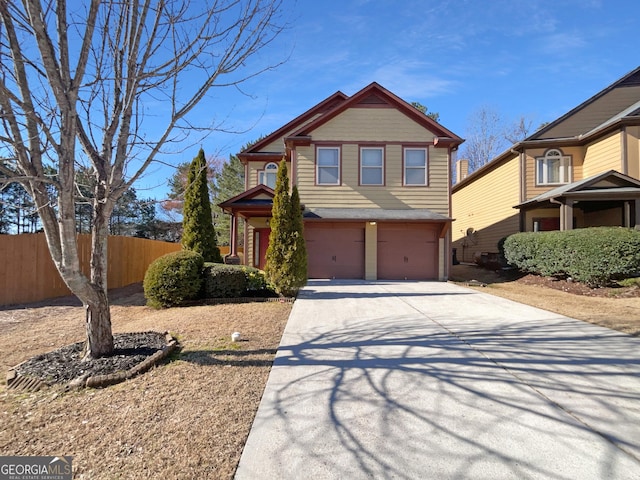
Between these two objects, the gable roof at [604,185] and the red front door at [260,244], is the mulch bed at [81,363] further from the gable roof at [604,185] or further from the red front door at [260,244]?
the gable roof at [604,185]

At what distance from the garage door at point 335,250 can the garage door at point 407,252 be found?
33.1 inches

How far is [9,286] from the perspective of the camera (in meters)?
8.33

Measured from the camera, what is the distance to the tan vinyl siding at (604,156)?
12.7 metres

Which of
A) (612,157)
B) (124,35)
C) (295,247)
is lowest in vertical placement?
(295,247)

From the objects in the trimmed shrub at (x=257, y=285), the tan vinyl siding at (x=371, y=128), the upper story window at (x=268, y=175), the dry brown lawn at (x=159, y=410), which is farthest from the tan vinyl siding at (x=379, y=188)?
the dry brown lawn at (x=159, y=410)

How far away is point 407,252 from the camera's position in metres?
12.8

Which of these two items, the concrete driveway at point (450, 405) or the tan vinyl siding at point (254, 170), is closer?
the concrete driveway at point (450, 405)

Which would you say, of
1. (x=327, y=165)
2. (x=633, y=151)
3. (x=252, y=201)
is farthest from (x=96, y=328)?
(x=633, y=151)

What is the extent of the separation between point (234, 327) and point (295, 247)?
10.6 feet

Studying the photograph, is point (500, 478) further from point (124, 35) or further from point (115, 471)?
point (124, 35)

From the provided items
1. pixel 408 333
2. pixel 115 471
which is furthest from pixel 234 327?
pixel 115 471

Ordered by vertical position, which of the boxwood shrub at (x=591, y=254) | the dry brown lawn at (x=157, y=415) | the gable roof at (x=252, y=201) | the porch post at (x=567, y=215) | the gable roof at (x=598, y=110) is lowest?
the dry brown lawn at (x=157, y=415)

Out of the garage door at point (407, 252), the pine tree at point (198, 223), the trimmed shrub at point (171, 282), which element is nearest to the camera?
the trimmed shrub at point (171, 282)
